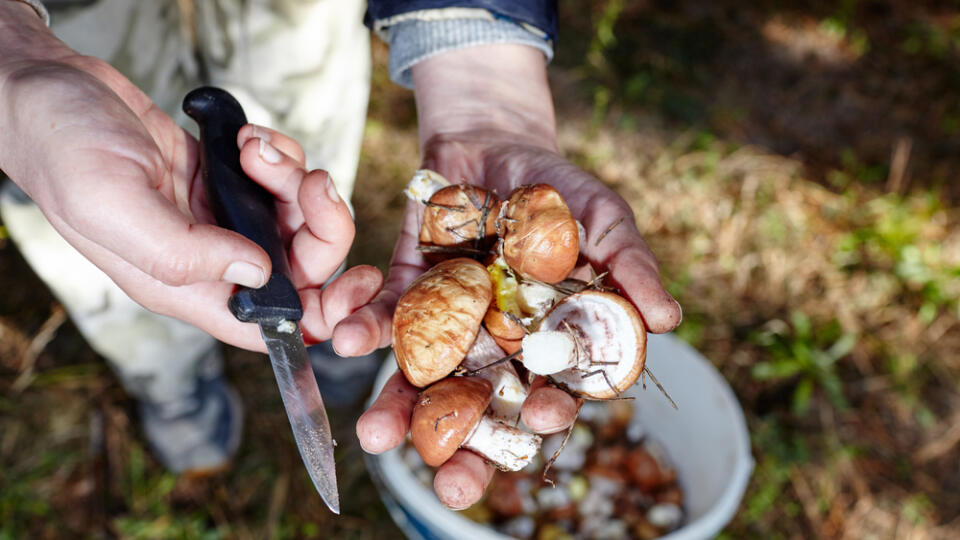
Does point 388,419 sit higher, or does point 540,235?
point 540,235

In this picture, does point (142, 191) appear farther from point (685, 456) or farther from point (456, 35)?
point (685, 456)

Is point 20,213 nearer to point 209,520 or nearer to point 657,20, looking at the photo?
point 209,520

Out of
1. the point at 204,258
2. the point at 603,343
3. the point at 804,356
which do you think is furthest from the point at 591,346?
the point at 804,356

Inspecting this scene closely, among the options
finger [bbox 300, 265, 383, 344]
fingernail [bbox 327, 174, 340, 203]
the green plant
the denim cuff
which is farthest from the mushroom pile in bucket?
the green plant

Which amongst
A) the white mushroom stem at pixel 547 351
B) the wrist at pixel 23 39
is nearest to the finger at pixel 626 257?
the white mushroom stem at pixel 547 351

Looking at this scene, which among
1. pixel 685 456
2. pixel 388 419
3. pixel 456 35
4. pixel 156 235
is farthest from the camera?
pixel 685 456

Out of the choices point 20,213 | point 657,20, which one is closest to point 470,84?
point 20,213

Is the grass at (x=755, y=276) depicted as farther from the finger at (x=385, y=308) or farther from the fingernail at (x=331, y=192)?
the fingernail at (x=331, y=192)
